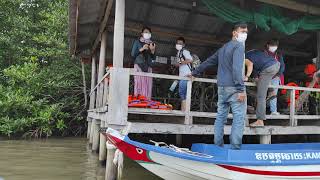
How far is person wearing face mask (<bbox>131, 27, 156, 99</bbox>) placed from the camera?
7164 millimetres

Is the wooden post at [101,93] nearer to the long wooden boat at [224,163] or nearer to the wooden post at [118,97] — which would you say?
the wooden post at [118,97]

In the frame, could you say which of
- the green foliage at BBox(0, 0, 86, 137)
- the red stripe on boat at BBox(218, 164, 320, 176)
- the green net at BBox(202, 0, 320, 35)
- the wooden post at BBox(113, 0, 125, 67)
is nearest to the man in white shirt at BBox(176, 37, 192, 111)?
the green net at BBox(202, 0, 320, 35)

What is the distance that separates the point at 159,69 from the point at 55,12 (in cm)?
811

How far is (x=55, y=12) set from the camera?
55.2 ft

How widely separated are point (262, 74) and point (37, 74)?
34.1 ft

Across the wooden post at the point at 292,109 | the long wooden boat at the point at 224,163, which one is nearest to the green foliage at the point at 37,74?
the wooden post at the point at 292,109

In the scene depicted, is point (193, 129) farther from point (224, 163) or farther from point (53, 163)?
point (53, 163)

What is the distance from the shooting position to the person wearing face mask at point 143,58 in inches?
282

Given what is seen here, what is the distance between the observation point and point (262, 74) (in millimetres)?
6699

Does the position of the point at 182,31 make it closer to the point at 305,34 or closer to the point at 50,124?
the point at 305,34

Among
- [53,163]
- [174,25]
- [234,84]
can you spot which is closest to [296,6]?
[234,84]

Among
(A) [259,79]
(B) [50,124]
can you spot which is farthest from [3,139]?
(A) [259,79]

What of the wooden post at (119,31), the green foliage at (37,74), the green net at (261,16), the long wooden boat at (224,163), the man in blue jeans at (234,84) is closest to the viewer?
the long wooden boat at (224,163)

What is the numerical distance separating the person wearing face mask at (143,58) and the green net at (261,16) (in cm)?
127
